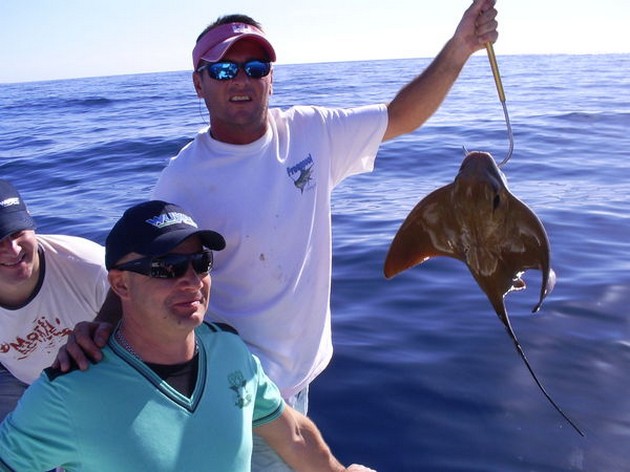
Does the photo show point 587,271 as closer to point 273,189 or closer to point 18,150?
point 273,189

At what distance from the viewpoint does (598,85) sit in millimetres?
30406

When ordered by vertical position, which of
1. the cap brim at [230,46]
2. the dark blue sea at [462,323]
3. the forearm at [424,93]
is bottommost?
the dark blue sea at [462,323]

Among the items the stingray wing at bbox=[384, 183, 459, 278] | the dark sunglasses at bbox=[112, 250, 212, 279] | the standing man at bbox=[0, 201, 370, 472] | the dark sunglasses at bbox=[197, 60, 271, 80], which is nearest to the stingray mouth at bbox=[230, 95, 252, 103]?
the dark sunglasses at bbox=[197, 60, 271, 80]

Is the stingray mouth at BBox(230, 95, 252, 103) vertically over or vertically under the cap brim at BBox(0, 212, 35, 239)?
over

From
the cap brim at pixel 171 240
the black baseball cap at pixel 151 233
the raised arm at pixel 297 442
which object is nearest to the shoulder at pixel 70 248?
the black baseball cap at pixel 151 233

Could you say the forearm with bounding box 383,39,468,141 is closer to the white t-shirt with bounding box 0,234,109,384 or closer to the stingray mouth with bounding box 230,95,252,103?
the stingray mouth with bounding box 230,95,252,103

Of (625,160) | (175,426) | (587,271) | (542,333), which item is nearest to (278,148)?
(175,426)

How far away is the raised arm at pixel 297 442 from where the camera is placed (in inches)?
129

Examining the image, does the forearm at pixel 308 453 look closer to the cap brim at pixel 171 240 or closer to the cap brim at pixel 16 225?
the cap brim at pixel 171 240

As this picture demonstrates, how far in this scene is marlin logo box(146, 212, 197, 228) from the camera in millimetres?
2781

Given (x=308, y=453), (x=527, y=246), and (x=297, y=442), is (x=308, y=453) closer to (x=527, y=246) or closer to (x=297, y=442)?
(x=297, y=442)

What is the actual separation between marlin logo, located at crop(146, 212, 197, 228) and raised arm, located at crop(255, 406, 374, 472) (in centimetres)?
111

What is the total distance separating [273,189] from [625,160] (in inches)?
454

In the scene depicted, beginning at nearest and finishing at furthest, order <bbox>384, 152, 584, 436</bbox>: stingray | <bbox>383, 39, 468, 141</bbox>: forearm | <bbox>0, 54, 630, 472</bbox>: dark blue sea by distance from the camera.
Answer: <bbox>384, 152, 584, 436</bbox>: stingray, <bbox>383, 39, 468, 141</bbox>: forearm, <bbox>0, 54, 630, 472</bbox>: dark blue sea
